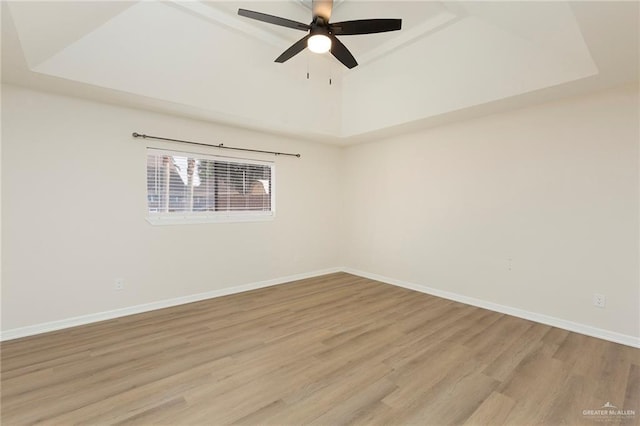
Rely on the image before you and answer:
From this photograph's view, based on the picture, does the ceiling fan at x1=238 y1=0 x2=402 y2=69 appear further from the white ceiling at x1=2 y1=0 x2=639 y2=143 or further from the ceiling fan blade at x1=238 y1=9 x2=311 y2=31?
the white ceiling at x1=2 y1=0 x2=639 y2=143

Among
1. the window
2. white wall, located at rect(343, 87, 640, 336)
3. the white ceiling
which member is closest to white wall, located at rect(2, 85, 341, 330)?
the window

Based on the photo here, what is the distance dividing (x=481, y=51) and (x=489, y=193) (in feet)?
5.14

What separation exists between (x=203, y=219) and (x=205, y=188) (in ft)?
1.37

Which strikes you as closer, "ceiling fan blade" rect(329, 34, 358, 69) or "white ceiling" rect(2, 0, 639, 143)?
"white ceiling" rect(2, 0, 639, 143)

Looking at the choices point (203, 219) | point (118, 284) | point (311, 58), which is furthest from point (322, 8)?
point (118, 284)

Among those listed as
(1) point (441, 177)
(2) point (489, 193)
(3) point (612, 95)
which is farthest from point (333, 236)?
(3) point (612, 95)

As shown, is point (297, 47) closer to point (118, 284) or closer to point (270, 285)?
point (118, 284)

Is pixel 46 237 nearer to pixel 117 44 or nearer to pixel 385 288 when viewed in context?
pixel 117 44

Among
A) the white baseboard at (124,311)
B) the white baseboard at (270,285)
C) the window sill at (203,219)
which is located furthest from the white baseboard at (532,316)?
the window sill at (203,219)

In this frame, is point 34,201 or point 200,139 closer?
point 34,201

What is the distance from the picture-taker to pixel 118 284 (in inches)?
130

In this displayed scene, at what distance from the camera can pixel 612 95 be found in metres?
2.78

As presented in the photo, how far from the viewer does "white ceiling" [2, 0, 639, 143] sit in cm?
216

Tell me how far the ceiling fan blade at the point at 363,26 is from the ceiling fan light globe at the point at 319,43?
0.26 feet
